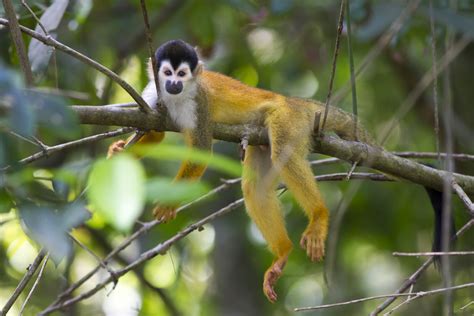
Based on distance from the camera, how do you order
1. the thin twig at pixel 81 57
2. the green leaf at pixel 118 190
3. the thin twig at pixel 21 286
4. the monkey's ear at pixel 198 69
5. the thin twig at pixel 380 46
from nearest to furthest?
1. the green leaf at pixel 118 190
2. the thin twig at pixel 380 46
3. the thin twig at pixel 81 57
4. the thin twig at pixel 21 286
5. the monkey's ear at pixel 198 69

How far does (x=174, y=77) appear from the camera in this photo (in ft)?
15.7

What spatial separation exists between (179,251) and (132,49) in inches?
82.2

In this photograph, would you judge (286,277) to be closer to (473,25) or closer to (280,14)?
(280,14)

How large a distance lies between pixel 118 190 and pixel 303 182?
3.25 m

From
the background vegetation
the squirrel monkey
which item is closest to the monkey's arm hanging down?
the squirrel monkey

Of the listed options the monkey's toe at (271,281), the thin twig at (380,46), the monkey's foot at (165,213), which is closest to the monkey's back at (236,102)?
the monkey's foot at (165,213)

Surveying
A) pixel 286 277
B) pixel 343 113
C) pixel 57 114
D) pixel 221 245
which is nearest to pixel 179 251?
pixel 221 245

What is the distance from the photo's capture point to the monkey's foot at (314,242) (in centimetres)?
454

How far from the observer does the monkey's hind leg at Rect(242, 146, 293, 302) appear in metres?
5.02

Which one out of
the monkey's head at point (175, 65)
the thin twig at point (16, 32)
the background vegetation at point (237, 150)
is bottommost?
the background vegetation at point (237, 150)

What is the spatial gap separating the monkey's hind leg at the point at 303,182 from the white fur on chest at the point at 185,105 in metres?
0.54

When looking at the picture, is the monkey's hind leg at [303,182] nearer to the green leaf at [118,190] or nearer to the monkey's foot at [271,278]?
the monkey's foot at [271,278]

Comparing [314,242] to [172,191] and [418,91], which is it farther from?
[172,191]

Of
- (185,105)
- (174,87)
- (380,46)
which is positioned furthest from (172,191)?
(185,105)
